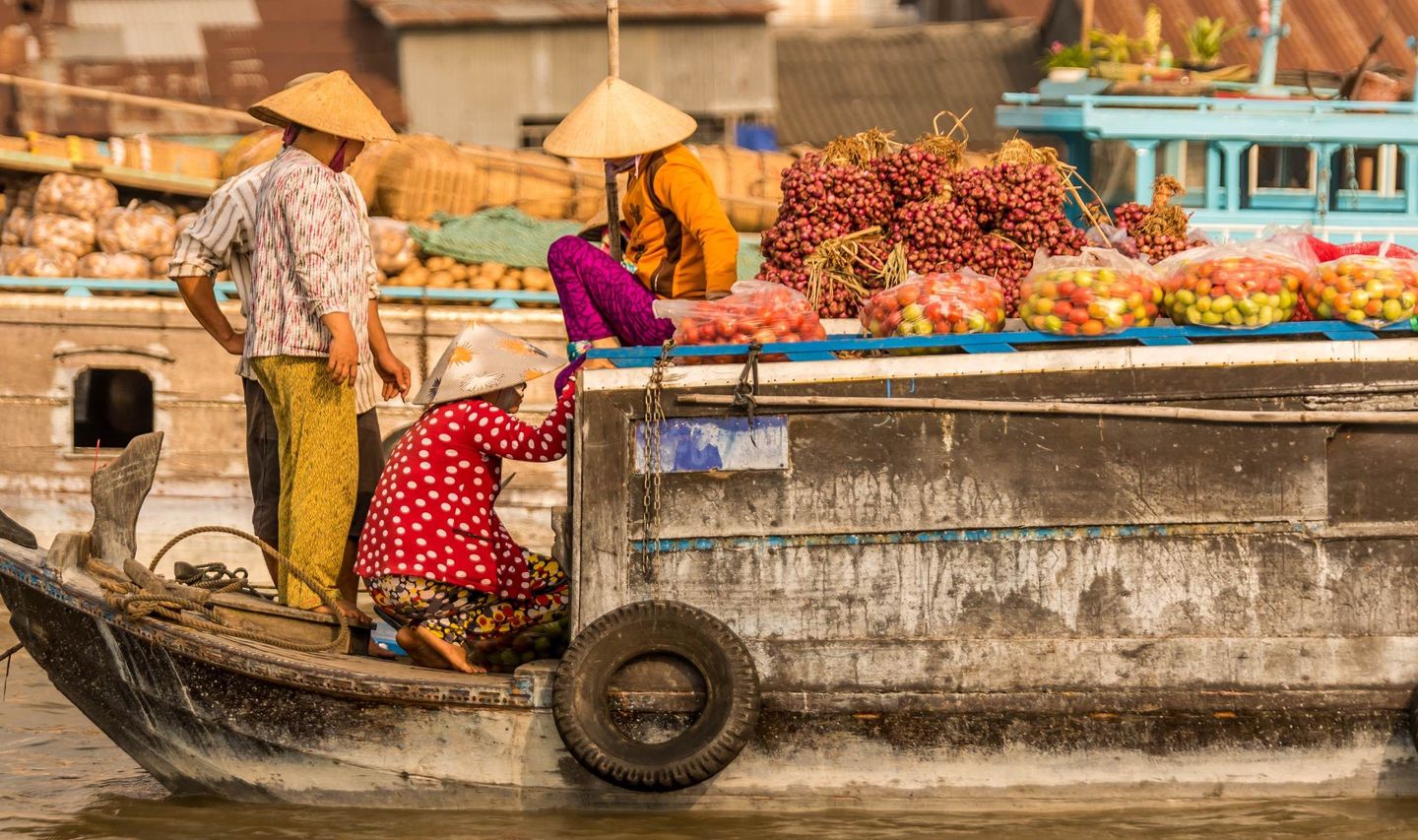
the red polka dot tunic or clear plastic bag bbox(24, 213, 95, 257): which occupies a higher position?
clear plastic bag bbox(24, 213, 95, 257)

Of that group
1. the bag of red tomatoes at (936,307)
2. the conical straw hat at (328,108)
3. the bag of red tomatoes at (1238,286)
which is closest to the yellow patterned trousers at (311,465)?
the conical straw hat at (328,108)

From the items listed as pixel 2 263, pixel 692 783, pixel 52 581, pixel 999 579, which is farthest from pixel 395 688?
pixel 2 263

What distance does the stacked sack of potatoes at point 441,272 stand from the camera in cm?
999

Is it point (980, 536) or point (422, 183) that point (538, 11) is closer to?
point (422, 183)

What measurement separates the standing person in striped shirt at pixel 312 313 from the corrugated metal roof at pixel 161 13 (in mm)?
11994

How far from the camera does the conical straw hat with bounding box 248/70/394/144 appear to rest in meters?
4.80

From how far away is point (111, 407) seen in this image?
35.7 feet

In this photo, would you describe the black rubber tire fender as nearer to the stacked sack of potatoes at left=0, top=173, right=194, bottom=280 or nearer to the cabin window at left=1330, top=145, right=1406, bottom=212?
the stacked sack of potatoes at left=0, top=173, right=194, bottom=280

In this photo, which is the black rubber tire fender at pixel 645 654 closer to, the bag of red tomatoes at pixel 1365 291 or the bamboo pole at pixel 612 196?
the bamboo pole at pixel 612 196

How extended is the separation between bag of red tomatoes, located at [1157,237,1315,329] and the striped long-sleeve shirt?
2388 millimetres

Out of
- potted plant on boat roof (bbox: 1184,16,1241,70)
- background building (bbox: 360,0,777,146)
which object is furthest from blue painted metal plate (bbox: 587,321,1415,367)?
background building (bbox: 360,0,777,146)

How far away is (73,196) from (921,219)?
23.1ft

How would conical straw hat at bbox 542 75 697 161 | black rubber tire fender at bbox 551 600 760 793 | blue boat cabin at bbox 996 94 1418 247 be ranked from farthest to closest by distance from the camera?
blue boat cabin at bbox 996 94 1418 247
conical straw hat at bbox 542 75 697 161
black rubber tire fender at bbox 551 600 760 793

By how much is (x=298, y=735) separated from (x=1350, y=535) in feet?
9.26
